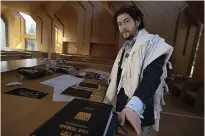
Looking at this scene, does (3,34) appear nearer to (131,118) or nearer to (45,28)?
(45,28)

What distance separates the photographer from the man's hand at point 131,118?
1.93 feet

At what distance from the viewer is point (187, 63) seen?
15.9 feet

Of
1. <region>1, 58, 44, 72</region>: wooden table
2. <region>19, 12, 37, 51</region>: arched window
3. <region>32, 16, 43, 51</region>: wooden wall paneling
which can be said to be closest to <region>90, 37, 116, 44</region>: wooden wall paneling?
<region>32, 16, 43, 51</region>: wooden wall paneling

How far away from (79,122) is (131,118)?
24cm

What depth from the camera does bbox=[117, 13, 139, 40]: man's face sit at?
1022 millimetres

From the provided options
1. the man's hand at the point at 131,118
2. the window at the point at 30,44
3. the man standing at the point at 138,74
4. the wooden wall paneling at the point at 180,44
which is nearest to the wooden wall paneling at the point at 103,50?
the wooden wall paneling at the point at 180,44

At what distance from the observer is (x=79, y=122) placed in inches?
18.4

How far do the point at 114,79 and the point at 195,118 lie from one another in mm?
2439

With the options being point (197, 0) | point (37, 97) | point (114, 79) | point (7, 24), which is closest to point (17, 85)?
point (37, 97)

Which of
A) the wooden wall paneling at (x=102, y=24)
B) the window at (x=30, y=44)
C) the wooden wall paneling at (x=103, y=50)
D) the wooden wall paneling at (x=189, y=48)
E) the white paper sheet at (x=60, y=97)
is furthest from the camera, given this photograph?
the window at (x=30, y=44)

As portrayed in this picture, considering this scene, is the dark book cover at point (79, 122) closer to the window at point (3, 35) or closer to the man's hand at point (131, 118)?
the man's hand at point (131, 118)

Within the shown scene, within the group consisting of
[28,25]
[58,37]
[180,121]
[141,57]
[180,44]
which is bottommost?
[180,121]

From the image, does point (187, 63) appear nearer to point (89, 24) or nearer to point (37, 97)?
point (89, 24)

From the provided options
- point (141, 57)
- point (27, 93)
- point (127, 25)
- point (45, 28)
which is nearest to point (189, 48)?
point (127, 25)
